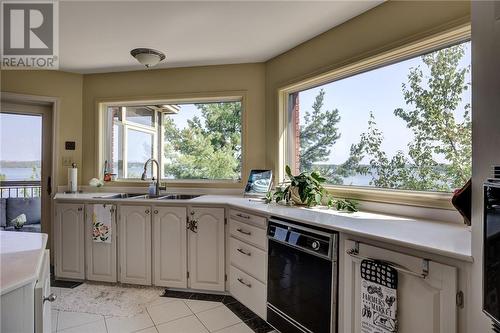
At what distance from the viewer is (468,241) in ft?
4.09

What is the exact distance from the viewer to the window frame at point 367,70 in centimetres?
170

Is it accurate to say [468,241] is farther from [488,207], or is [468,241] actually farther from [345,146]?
[345,146]

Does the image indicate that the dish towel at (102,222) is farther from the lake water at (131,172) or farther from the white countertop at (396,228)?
the white countertop at (396,228)

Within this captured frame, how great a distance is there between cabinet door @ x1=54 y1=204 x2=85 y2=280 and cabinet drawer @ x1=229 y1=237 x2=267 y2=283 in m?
→ 1.65

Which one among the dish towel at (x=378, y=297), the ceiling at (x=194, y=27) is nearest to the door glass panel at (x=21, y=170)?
the ceiling at (x=194, y=27)

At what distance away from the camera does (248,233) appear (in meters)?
2.29

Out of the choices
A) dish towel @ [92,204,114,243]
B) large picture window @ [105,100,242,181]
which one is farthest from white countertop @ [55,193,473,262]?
dish towel @ [92,204,114,243]

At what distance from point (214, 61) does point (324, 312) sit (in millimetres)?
2680

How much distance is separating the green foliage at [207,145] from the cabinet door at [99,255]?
3.19ft

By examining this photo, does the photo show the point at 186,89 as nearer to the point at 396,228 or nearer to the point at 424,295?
the point at 396,228

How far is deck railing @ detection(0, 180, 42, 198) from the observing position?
10.4 ft

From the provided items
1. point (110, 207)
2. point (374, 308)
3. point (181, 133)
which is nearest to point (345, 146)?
point (374, 308)

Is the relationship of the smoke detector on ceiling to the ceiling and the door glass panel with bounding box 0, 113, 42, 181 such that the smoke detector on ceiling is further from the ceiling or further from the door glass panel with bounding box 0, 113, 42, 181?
the door glass panel with bounding box 0, 113, 42, 181

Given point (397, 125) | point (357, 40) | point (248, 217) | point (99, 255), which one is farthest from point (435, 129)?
point (99, 255)
